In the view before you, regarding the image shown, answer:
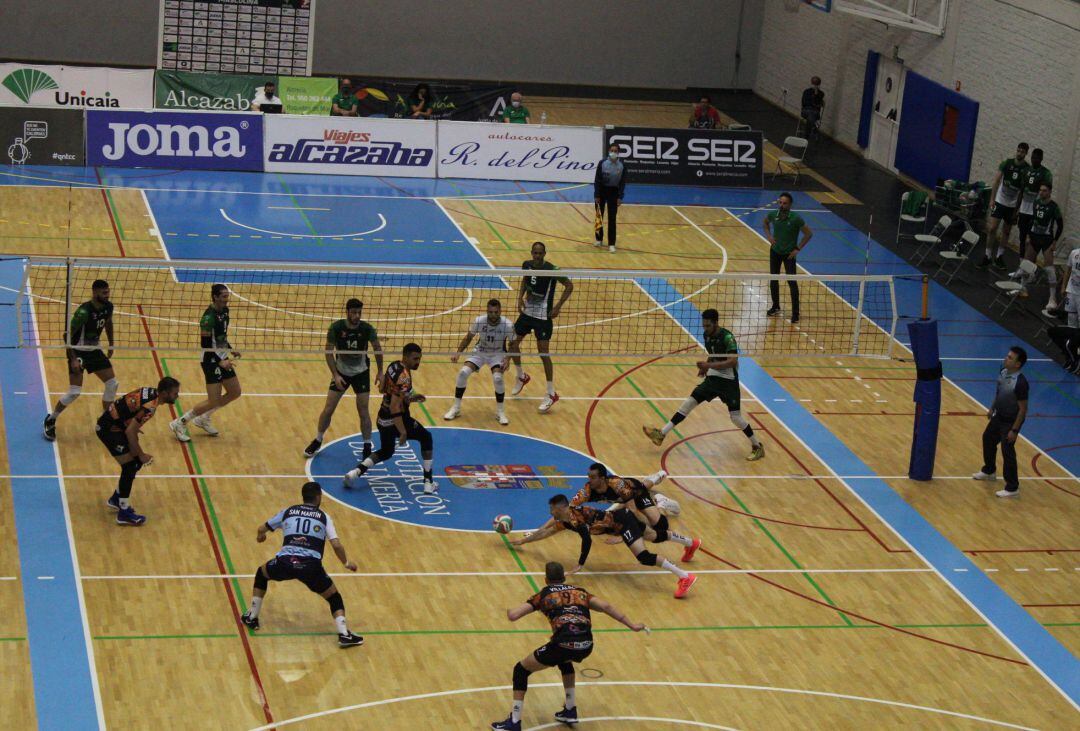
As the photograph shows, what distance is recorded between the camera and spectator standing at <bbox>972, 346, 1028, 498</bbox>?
63.8ft

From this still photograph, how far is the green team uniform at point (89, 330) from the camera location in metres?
18.7

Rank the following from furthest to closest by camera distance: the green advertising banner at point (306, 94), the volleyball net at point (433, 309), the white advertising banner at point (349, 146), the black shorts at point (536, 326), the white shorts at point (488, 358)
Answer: the green advertising banner at point (306, 94) → the white advertising banner at point (349, 146) → the volleyball net at point (433, 309) → the black shorts at point (536, 326) → the white shorts at point (488, 358)

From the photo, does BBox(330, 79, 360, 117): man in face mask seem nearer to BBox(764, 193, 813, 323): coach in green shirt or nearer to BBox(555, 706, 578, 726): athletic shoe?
BBox(764, 193, 813, 323): coach in green shirt

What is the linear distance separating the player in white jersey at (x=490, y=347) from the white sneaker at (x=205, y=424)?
330cm

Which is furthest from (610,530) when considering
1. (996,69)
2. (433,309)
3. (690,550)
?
(996,69)

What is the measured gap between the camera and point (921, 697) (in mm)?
14969

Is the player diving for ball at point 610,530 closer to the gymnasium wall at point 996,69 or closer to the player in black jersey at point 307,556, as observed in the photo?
the player in black jersey at point 307,556

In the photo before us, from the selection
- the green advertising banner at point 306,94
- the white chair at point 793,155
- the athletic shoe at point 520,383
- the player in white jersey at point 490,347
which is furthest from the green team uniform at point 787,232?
the green advertising banner at point 306,94

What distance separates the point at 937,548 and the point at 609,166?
13340 millimetres

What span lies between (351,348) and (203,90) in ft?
68.9

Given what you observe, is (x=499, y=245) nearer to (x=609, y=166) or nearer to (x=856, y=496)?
(x=609, y=166)

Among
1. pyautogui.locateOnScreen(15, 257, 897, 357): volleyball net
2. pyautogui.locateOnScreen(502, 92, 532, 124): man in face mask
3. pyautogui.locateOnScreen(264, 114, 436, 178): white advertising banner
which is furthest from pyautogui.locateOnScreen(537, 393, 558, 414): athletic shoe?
pyautogui.locateOnScreen(502, 92, 532, 124): man in face mask

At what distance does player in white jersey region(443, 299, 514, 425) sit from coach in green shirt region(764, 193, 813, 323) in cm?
719

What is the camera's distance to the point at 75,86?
36719 millimetres
